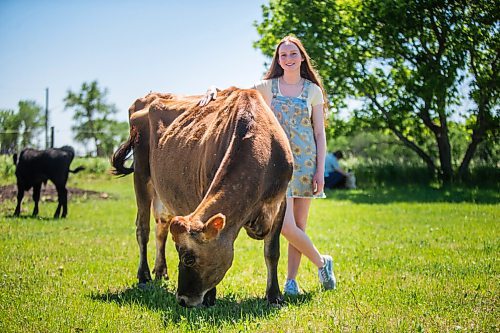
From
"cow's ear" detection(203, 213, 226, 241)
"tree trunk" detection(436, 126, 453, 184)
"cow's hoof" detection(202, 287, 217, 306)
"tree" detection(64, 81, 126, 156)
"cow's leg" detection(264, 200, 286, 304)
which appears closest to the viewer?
"cow's ear" detection(203, 213, 226, 241)

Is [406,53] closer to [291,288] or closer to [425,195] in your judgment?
[425,195]

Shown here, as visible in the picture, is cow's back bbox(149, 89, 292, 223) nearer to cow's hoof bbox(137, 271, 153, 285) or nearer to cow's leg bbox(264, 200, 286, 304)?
cow's leg bbox(264, 200, 286, 304)

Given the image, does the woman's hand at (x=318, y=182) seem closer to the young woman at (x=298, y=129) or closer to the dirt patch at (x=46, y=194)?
the young woman at (x=298, y=129)

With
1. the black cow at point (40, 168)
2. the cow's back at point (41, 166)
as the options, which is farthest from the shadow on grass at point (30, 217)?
the cow's back at point (41, 166)

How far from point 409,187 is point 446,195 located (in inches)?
159

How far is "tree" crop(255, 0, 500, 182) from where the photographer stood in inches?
774

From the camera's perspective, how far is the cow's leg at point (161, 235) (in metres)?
6.86

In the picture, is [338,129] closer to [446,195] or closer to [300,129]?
[446,195]

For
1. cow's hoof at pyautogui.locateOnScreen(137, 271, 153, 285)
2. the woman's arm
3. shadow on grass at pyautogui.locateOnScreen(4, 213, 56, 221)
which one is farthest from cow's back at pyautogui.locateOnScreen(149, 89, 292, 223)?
shadow on grass at pyautogui.locateOnScreen(4, 213, 56, 221)

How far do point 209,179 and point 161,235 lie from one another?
2.27 m

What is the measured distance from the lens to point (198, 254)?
4207mm

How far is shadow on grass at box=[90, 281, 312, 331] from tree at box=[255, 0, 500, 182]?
1434 cm

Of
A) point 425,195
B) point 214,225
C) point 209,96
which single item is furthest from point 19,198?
point 425,195

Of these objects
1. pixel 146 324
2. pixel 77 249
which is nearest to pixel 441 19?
pixel 77 249
